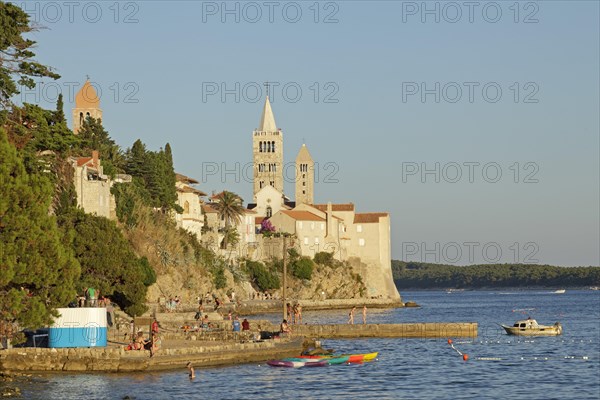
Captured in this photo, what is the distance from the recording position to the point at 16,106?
4972 centimetres

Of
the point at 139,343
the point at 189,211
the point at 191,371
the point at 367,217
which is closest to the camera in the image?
the point at 191,371

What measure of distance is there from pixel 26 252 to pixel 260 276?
92052 millimetres

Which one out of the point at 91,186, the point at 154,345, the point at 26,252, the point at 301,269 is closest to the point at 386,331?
the point at 154,345

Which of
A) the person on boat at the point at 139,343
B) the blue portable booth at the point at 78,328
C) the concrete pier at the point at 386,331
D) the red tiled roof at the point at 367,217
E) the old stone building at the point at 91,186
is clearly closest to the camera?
the blue portable booth at the point at 78,328

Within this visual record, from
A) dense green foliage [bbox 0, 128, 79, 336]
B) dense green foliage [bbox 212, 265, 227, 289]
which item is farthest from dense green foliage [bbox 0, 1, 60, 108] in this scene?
dense green foliage [bbox 212, 265, 227, 289]

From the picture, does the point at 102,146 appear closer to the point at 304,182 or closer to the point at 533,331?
the point at 533,331

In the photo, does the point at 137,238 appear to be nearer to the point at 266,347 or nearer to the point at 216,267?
the point at 216,267

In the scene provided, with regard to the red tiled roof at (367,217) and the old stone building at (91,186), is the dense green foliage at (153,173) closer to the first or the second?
the old stone building at (91,186)

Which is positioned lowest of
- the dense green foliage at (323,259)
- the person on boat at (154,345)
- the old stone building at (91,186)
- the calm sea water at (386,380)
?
the calm sea water at (386,380)

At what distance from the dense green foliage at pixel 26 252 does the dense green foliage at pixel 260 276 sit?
89.6m

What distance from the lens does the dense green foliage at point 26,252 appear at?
42.0 metres

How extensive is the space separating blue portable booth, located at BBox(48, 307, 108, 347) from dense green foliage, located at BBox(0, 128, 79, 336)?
1441 mm

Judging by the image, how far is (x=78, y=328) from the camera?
46.2 metres

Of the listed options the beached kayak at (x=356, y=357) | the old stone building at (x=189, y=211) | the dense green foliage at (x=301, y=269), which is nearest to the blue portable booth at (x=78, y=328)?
the beached kayak at (x=356, y=357)
